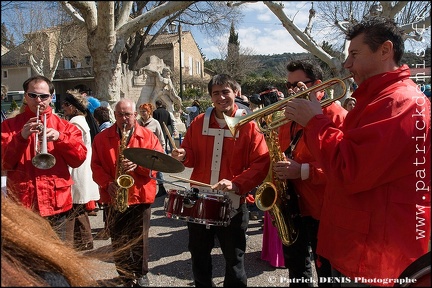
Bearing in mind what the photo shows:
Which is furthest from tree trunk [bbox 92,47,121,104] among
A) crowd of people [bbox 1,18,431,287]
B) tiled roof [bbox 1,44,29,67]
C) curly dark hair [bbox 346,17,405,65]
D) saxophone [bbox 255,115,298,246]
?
curly dark hair [bbox 346,17,405,65]

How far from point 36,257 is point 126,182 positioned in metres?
2.01

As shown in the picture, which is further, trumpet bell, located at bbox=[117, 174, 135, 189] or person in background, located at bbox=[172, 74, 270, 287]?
trumpet bell, located at bbox=[117, 174, 135, 189]

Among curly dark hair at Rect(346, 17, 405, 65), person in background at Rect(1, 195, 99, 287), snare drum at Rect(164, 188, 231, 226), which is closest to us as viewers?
person in background at Rect(1, 195, 99, 287)

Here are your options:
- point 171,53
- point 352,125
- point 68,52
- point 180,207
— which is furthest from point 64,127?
point 171,53

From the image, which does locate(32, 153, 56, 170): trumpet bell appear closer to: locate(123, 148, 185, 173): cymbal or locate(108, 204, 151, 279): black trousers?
locate(123, 148, 185, 173): cymbal

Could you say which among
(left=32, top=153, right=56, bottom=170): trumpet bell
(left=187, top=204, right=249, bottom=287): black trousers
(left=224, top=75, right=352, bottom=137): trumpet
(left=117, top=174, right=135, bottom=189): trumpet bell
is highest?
(left=224, top=75, right=352, bottom=137): trumpet

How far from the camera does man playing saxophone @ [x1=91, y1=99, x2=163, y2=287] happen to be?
3.25 metres

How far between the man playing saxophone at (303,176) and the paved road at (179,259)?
0.34m

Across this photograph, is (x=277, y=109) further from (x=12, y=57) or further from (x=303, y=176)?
(x=12, y=57)

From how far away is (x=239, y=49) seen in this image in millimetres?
34281

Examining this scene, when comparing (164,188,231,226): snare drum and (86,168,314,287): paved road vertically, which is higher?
(164,188,231,226): snare drum

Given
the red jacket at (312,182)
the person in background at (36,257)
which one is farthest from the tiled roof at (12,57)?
the red jacket at (312,182)

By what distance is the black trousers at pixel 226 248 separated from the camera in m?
2.89

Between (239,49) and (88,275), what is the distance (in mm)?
34464
